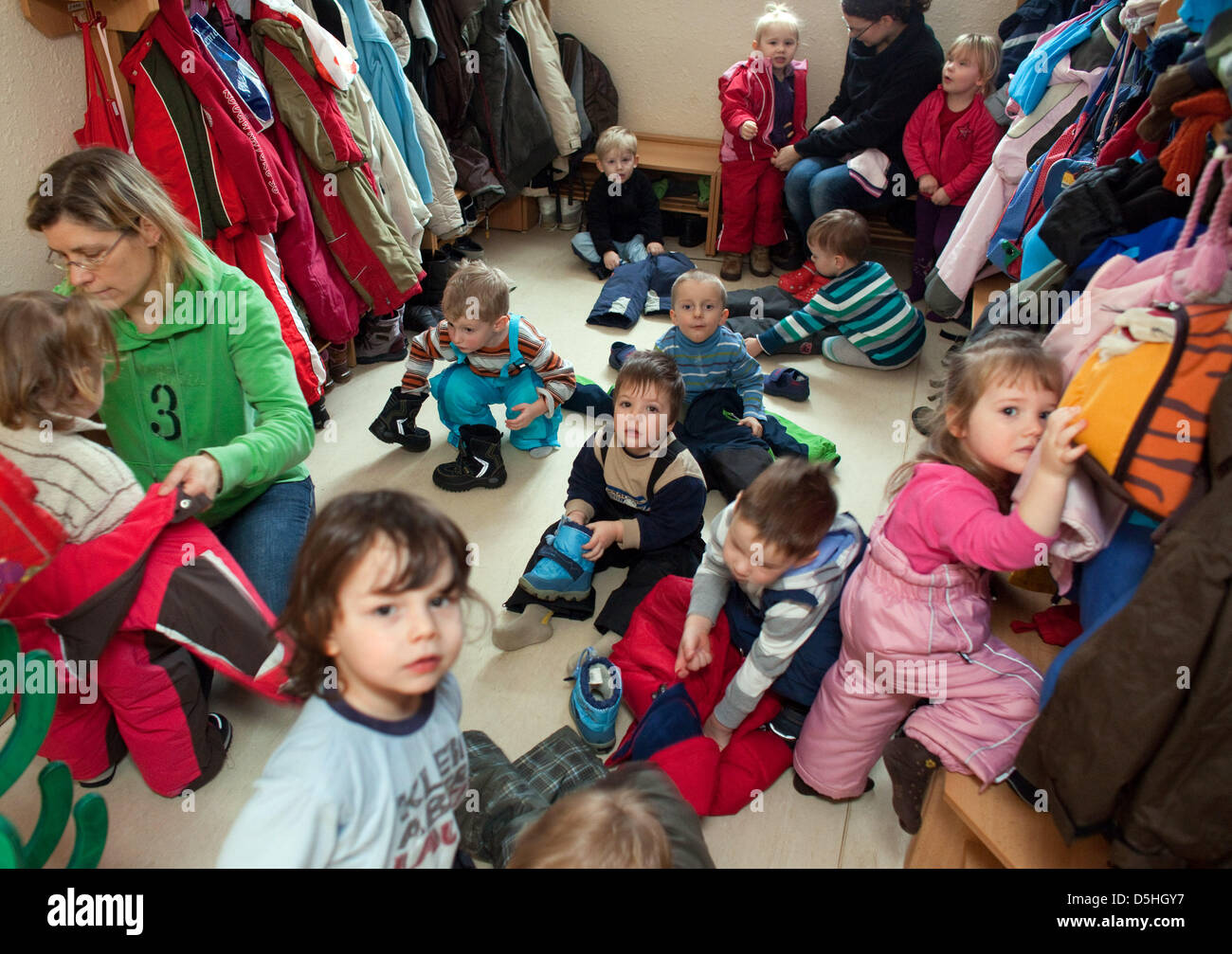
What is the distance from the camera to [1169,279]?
1.24 metres

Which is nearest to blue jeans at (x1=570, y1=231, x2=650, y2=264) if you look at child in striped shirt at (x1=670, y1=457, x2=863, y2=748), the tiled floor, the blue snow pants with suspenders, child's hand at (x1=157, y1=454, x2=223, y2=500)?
the tiled floor

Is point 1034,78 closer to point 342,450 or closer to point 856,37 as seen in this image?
point 856,37

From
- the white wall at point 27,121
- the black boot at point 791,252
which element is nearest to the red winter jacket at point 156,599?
the white wall at point 27,121

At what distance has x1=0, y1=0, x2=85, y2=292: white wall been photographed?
2064 millimetres

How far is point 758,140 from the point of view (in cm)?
401

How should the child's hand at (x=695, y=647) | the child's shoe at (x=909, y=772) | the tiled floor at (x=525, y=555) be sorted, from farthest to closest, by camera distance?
the child's hand at (x=695, y=647), the tiled floor at (x=525, y=555), the child's shoe at (x=909, y=772)

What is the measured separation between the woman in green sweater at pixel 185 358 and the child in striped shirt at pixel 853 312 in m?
1.88

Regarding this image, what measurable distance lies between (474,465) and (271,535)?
0.88 m

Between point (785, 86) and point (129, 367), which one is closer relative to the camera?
point (129, 367)

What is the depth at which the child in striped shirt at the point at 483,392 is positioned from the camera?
2639 millimetres

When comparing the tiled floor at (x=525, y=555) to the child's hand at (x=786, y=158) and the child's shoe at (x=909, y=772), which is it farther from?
the child's hand at (x=786, y=158)

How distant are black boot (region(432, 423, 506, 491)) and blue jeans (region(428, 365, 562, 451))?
0.06 meters
